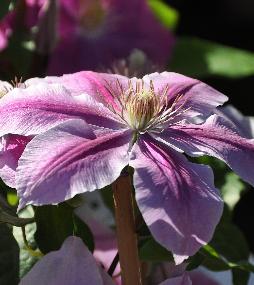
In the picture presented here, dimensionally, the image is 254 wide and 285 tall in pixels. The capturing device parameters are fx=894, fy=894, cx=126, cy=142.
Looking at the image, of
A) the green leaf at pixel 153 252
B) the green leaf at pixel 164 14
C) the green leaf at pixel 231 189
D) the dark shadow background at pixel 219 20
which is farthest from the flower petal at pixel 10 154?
the dark shadow background at pixel 219 20

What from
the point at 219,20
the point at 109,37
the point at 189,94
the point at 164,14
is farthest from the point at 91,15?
the point at 219,20

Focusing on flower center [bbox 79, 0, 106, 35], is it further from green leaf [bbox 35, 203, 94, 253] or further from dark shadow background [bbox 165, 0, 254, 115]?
dark shadow background [bbox 165, 0, 254, 115]

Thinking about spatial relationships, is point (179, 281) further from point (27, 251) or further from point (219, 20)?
point (219, 20)

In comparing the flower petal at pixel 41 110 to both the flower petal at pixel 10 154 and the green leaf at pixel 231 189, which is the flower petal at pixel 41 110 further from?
the green leaf at pixel 231 189

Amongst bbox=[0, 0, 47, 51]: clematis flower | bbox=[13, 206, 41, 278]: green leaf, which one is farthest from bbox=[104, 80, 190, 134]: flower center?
bbox=[0, 0, 47, 51]: clematis flower

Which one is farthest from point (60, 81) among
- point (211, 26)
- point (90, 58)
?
point (211, 26)

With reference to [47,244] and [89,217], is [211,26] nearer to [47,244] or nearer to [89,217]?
[89,217]

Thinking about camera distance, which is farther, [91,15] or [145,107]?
[91,15]
